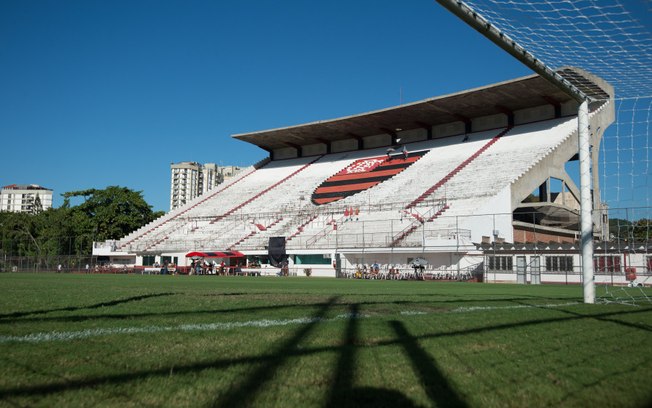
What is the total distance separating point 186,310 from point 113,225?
58860 mm

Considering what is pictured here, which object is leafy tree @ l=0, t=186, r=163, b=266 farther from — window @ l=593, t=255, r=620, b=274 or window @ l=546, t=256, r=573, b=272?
window @ l=593, t=255, r=620, b=274

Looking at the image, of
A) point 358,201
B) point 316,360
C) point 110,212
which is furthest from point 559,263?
point 110,212

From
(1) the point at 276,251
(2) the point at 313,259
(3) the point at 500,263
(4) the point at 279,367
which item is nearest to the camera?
(4) the point at 279,367

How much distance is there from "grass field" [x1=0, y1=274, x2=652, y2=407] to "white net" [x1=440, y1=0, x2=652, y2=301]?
15.2 feet

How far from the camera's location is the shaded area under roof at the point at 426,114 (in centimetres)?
4262

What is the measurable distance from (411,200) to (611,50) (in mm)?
30125

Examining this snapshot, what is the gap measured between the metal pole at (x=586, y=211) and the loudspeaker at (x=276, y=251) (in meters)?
30.3

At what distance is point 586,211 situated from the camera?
33.1 ft

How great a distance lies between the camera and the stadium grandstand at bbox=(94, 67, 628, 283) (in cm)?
3294

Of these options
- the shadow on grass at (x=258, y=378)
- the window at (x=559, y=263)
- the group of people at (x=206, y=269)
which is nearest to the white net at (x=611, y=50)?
the shadow on grass at (x=258, y=378)

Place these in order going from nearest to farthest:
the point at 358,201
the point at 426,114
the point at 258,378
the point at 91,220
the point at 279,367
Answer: the point at 258,378, the point at 279,367, the point at 358,201, the point at 426,114, the point at 91,220

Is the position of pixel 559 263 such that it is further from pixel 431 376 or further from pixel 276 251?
pixel 431 376

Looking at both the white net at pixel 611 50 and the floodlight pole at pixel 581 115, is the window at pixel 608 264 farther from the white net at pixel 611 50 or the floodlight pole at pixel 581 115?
the floodlight pole at pixel 581 115

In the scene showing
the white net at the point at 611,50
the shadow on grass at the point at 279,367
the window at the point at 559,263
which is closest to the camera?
the shadow on grass at the point at 279,367
